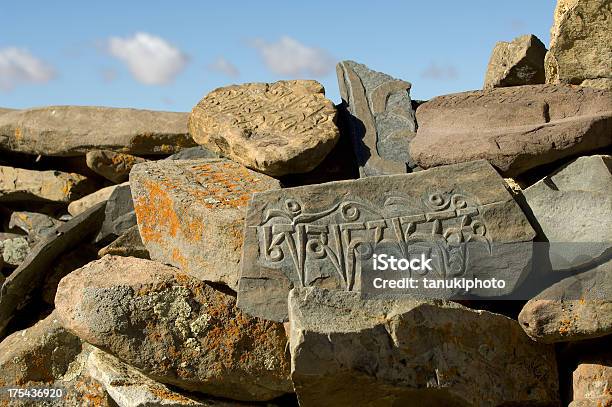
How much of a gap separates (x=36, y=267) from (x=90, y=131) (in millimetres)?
1579

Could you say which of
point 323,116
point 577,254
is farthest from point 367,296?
point 323,116

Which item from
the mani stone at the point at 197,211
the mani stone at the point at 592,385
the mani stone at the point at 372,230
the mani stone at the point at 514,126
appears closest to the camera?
the mani stone at the point at 592,385

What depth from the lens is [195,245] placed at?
5.07m

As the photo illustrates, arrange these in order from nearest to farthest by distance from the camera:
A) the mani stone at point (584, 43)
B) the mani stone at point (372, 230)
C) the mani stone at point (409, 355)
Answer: the mani stone at point (409, 355)
the mani stone at point (372, 230)
the mani stone at point (584, 43)

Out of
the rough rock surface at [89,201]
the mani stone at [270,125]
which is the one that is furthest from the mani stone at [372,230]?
the rough rock surface at [89,201]

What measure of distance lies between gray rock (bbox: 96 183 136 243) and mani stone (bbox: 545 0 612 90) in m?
2.88

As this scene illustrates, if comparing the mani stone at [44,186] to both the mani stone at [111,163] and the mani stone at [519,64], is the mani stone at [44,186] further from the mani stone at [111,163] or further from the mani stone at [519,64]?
the mani stone at [519,64]

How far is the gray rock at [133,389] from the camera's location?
15.7 feet

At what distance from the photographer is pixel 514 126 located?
5.73 metres

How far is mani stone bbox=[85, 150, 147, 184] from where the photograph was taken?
6.97 m

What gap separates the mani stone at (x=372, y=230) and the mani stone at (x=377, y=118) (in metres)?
0.88

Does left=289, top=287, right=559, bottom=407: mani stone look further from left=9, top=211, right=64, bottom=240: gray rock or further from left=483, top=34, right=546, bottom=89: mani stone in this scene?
left=9, top=211, right=64, bottom=240: gray rock

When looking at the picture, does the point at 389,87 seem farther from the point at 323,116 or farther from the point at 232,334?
the point at 232,334

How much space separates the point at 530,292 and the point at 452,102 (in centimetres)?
172
